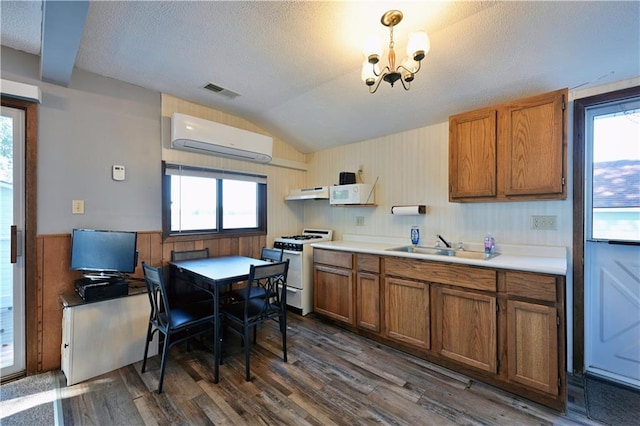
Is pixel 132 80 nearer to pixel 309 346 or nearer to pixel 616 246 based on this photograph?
pixel 309 346

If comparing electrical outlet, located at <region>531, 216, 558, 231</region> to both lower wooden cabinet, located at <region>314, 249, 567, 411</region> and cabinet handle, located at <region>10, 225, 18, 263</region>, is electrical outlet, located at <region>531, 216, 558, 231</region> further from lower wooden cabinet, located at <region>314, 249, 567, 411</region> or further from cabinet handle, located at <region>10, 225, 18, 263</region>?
cabinet handle, located at <region>10, 225, 18, 263</region>

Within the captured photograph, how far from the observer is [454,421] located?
5.57 ft

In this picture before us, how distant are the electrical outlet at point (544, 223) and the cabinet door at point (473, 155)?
0.47 meters

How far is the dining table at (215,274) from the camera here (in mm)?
2072

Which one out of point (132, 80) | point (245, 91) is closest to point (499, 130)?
point (245, 91)

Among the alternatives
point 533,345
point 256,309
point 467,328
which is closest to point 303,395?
point 256,309

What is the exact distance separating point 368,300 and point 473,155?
5.56 feet

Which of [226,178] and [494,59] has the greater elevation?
[494,59]

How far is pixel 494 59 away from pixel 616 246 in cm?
172

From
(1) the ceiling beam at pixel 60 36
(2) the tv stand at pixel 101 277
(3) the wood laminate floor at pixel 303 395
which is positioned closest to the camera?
(1) the ceiling beam at pixel 60 36

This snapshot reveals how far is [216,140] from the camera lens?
9.66ft

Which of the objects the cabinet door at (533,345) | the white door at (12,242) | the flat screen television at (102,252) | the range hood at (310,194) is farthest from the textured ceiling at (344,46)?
the cabinet door at (533,345)

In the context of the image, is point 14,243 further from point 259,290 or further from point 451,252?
point 451,252

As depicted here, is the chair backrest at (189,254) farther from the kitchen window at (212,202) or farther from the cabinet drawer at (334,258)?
the cabinet drawer at (334,258)
